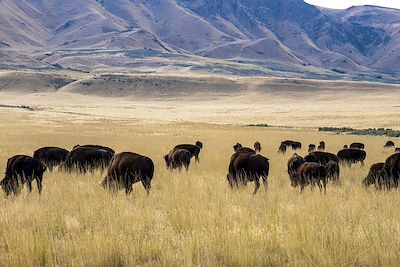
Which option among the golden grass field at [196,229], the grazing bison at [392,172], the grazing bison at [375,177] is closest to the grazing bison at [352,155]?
the grazing bison at [375,177]

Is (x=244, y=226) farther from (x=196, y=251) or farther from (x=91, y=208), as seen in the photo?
(x=91, y=208)

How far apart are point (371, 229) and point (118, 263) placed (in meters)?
3.92

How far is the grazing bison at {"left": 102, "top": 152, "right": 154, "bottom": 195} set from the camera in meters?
13.4

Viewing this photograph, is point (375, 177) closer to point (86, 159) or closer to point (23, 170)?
point (86, 159)

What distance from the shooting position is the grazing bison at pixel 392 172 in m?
14.1

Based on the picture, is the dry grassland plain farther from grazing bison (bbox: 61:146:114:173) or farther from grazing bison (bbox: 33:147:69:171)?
grazing bison (bbox: 33:147:69:171)

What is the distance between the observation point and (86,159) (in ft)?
60.0

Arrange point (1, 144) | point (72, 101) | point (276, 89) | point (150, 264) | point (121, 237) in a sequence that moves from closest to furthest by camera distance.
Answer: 1. point (150, 264)
2. point (121, 237)
3. point (1, 144)
4. point (72, 101)
5. point (276, 89)

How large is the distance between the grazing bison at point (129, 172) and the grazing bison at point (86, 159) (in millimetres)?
4027

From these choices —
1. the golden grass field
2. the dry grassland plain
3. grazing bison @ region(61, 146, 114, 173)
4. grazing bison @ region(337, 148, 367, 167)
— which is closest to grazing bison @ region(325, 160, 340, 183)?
the dry grassland plain

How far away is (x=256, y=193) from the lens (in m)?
13.3

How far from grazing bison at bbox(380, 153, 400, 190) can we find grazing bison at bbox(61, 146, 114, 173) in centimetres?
939

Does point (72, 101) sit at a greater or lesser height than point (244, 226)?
greater

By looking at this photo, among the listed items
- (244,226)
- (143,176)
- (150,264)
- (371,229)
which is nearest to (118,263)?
(150,264)
